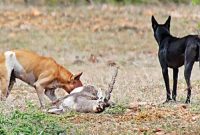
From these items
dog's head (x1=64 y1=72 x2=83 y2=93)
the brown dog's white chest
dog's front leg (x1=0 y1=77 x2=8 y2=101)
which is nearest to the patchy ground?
dog's front leg (x1=0 y1=77 x2=8 y2=101)

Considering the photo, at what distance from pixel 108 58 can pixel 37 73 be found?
959cm

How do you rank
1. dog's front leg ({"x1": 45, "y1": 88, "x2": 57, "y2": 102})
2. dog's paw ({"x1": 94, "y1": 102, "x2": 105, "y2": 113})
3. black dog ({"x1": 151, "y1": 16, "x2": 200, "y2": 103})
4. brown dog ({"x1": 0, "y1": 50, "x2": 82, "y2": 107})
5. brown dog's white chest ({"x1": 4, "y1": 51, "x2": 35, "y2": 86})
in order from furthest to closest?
dog's front leg ({"x1": 45, "y1": 88, "x2": 57, "y2": 102}) < brown dog's white chest ({"x1": 4, "y1": 51, "x2": 35, "y2": 86}) < brown dog ({"x1": 0, "y1": 50, "x2": 82, "y2": 107}) < black dog ({"x1": 151, "y1": 16, "x2": 200, "y2": 103}) < dog's paw ({"x1": 94, "y1": 102, "x2": 105, "y2": 113})

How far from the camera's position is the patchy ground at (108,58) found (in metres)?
9.79

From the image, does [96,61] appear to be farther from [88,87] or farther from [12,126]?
[12,126]

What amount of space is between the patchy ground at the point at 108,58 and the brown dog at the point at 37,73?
333 mm

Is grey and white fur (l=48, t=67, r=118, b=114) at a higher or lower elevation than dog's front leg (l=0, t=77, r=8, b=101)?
higher

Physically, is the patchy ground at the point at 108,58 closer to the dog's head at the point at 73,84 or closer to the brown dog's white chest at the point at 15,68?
the brown dog's white chest at the point at 15,68

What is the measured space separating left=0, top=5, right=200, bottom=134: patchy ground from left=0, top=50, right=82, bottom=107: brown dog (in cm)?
33

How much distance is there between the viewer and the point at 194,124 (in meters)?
9.74

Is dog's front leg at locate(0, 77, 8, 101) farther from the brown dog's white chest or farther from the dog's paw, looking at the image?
the dog's paw

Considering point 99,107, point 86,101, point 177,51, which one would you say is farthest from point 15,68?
point 177,51

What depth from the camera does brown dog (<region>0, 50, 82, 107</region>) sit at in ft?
40.3

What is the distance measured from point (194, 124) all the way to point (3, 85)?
12.6 feet

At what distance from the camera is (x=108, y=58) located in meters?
21.9
